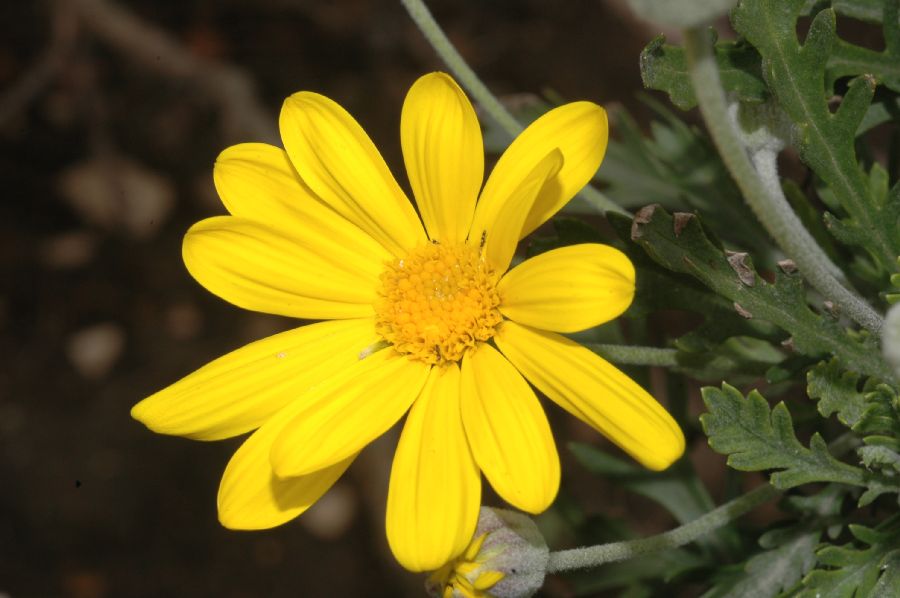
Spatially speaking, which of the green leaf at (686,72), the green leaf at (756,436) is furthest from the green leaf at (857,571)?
the green leaf at (686,72)

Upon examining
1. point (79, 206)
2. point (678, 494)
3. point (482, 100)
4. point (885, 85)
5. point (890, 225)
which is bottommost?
point (678, 494)

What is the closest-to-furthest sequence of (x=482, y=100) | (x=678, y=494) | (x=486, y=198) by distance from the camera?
(x=486, y=198) < (x=482, y=100) < (x=678, y=494)

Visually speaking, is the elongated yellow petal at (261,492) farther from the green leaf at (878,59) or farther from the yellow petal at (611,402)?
the green leaf at (878,59)

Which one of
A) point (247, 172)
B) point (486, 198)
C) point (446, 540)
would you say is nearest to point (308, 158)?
point (247, 172)

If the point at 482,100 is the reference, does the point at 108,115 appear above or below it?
above

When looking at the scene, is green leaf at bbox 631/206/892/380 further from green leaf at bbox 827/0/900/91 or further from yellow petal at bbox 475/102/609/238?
green leaf at bbox 827/0/900/91

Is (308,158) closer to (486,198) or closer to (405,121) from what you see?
(405,121)
